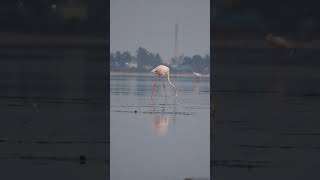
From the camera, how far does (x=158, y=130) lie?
3385 millimetres

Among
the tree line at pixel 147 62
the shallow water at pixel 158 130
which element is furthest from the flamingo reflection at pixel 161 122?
the tree line at pixel 147 62

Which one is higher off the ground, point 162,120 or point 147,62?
point 147,62

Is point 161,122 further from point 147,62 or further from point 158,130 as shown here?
point 147,62

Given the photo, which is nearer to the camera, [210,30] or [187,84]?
[210,30]

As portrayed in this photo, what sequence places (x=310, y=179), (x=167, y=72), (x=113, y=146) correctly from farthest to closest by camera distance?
(x=167, y=72), (x=113, y=146), (x=310, y=179)

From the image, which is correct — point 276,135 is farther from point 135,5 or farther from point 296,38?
point 135,5

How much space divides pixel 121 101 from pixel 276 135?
1009 millimetres

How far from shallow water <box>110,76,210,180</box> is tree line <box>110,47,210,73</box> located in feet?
0.23

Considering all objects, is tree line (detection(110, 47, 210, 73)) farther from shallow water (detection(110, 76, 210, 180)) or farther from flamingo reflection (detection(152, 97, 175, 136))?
flamingo reflection (detection(152, 97, 175, 136))

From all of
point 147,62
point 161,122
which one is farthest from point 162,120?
point 147,62

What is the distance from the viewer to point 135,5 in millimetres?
3408

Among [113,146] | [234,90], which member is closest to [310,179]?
[234,90]

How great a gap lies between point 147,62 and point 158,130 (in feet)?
1.49

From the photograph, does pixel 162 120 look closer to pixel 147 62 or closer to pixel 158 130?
pixel 158 130
